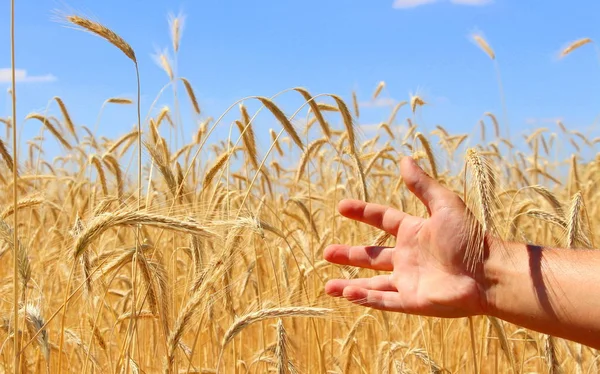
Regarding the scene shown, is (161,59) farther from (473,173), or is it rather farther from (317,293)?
(473,173)

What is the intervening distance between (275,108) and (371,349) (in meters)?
1.42

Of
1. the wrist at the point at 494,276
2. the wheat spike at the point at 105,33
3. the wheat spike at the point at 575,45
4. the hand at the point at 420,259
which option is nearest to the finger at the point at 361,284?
the hand at the point at 420,259

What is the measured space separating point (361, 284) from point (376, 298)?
0.30 ft

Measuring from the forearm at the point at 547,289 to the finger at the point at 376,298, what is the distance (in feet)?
0.92

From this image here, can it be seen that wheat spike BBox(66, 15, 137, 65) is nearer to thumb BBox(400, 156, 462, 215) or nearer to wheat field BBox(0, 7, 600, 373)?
wheat field BBox(0, 7, 600, 373)

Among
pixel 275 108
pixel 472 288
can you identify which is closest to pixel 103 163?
pixel 275 108

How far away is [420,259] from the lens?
6.32 ft

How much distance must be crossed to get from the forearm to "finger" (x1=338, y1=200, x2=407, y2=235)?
14.4 inches

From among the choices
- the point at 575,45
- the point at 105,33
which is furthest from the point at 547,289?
the point at 575,45

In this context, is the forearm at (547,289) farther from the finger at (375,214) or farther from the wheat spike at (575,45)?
the wheat spike at (575,45)

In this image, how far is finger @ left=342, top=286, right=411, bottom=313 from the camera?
1.95 m

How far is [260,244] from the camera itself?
3.28m

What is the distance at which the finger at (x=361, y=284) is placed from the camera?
2016 millimetres

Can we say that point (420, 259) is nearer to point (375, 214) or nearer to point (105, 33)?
point (375, 214)
